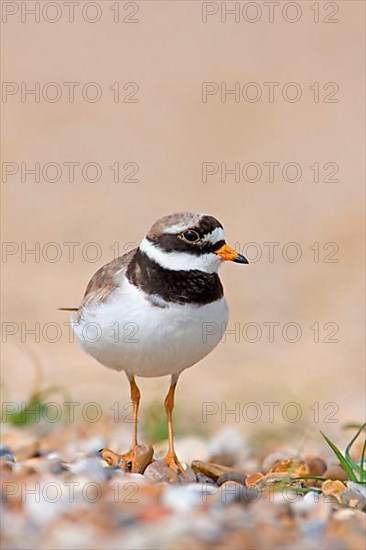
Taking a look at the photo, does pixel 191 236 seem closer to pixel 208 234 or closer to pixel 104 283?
pixel 208 234

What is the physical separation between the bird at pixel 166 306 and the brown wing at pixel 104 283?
16mm

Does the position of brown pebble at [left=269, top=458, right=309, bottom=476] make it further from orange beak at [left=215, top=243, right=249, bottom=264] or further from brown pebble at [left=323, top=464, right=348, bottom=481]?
orange beak at [left=215, top=243, right=249, bottom=264]

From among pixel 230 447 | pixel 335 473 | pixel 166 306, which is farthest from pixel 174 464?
pixel 230 447

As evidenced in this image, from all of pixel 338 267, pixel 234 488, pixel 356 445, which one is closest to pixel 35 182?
pixel 338 267

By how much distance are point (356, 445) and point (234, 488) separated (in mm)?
2867

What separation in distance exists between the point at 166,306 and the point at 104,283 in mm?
562

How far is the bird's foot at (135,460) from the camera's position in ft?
18.1

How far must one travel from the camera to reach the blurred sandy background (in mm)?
11375

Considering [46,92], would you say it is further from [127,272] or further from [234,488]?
[234,488]

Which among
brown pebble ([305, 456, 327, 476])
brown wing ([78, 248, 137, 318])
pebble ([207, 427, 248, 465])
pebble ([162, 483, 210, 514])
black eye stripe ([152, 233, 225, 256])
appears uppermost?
black eye stripe ([152, 233, 225, 256])

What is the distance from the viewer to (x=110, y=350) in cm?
559

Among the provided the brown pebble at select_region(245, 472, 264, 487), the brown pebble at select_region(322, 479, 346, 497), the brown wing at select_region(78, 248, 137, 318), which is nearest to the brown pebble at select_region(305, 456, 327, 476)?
the brown pebble at select_region(245, 472, 264, 487)

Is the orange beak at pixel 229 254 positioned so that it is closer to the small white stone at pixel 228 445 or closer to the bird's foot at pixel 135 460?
the bird's foot at pixel 135 460

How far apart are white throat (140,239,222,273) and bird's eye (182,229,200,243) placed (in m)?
0.07
